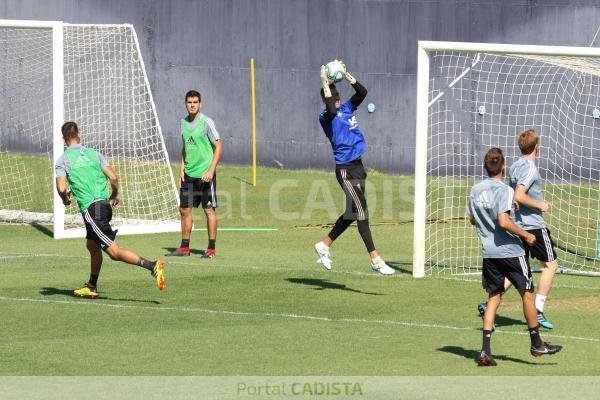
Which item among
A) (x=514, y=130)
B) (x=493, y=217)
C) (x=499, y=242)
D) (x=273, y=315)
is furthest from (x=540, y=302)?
(x=514, y=130)

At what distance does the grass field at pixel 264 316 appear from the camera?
10.5 meters

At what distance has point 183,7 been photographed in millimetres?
29281

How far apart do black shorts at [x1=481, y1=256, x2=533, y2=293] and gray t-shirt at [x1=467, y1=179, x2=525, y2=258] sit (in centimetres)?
5

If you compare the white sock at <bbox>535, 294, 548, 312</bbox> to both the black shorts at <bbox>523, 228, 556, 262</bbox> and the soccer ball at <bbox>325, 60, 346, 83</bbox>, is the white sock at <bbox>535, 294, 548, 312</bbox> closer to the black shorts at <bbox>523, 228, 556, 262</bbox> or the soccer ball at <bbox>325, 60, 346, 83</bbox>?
the black shorts at <bbox>523, 228, 556, 262</bbox>

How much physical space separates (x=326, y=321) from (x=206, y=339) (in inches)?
57.3

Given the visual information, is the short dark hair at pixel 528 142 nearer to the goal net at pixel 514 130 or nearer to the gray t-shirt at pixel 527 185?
the gray t-shirt at pixel 527 185

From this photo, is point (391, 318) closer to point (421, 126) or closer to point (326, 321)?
point (326, 321)

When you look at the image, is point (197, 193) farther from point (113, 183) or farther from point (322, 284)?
point (113, 183)

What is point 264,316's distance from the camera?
1276cm

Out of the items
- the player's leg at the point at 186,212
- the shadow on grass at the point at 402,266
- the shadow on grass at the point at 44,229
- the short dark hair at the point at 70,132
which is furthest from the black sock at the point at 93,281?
the shadow on grass at the point at 44,229

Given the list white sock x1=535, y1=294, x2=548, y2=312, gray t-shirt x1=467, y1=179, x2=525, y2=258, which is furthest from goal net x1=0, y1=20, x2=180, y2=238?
gray t-shirt x1=467, y1=179, x2=525, y2=258

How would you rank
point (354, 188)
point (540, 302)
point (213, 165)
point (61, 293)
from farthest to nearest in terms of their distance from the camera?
1. point (213, 165)
2. point (354, 188)
3. point (61, 293)
4. point (540, 302)

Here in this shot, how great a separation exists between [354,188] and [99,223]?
2.95 metres

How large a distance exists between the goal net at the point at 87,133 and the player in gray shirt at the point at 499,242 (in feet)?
31.1
